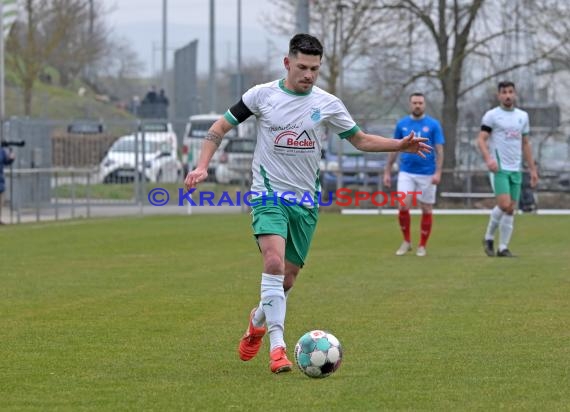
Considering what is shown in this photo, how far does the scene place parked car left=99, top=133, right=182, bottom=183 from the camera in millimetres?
32094

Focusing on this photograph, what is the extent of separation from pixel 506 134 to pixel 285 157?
8887mm

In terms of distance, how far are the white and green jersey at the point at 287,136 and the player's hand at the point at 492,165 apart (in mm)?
7933

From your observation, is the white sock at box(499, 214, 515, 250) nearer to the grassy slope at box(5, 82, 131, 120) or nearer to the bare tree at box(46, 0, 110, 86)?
the bare tree at box(46, 0, 110, 86)

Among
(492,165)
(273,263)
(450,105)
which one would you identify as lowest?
(273,263)

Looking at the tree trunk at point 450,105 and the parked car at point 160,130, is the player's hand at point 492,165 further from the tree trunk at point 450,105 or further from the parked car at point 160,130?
the tree trunk at point 450,105

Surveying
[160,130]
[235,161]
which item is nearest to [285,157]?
[235,161]

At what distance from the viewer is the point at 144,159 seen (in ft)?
106

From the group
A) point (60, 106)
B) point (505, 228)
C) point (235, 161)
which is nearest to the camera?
point (505, 228)

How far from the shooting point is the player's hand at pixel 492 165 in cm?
1598

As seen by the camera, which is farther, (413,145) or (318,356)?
(413,145)

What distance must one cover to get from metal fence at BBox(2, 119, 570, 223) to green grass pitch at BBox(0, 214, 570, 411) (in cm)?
1161

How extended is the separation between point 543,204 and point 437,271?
17136 millimetres

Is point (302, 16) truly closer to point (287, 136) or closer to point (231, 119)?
point (231, 119)

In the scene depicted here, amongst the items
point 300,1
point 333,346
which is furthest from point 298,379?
point 300,1
